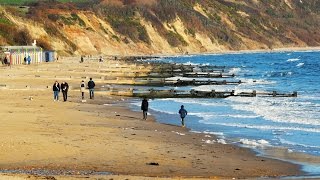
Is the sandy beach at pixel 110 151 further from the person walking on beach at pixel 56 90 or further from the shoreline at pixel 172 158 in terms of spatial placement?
the person walking on beach at pixel 56 90

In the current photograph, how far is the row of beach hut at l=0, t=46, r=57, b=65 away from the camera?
294 feet

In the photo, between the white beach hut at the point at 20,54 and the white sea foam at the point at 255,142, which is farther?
the white beach hut at the point at 20,54

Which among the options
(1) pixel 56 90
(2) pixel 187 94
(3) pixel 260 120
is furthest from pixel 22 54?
(3) pixel 260 120

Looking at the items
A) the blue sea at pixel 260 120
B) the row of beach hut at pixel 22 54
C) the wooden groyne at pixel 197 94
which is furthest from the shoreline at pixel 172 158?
the row of beach hut at pixel 22 54

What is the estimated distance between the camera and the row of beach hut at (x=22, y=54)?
294ft

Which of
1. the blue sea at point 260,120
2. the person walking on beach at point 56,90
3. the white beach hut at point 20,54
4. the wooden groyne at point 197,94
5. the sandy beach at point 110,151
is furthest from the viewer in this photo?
the white beach hut at point 20,54

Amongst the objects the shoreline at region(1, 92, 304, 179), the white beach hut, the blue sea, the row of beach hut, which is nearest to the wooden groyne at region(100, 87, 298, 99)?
the blue sea

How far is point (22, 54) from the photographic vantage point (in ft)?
311

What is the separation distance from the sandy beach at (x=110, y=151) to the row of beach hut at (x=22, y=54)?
5595cm

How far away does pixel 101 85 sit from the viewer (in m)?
57.8

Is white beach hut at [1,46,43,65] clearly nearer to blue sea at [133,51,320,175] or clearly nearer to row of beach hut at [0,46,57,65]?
row of beach hut at [0,46,57,65]

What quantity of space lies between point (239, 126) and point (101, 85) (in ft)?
90.4

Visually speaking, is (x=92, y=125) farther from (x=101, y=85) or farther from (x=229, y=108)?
(x=101, y=85)

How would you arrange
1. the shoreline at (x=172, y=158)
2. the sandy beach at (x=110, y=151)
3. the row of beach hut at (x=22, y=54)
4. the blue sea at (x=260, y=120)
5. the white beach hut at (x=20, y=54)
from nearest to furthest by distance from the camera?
the sandy beach at (x=110, y=151) < the shoreline at (x=172, y=158) < the blue sea at (x=260, y=120) < the row of beach hut at (x=22, y=54) < the white beach hut at (x=20, y=54)
